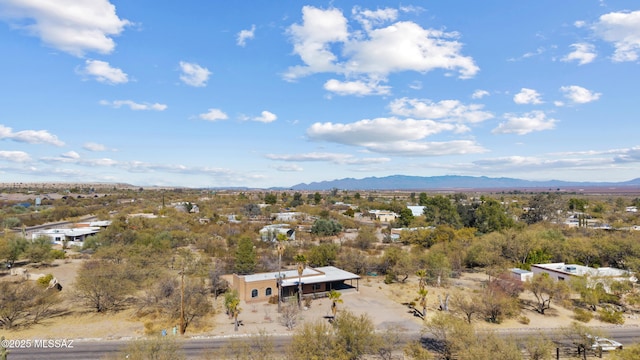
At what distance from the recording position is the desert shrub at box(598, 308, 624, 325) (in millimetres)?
35062

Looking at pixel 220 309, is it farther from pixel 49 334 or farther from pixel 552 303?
pixel 552 303

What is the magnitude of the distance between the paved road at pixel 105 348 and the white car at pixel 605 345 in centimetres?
299

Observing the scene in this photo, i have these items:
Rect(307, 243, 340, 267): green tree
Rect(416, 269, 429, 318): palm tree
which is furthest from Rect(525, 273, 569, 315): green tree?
Rect(307, 243, 340, 267): green tree

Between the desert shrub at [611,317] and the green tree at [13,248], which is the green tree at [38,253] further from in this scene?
the desert shrub at [611,317]

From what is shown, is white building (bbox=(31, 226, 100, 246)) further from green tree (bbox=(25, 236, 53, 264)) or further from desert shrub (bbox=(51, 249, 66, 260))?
green tree (bbox=(25, 236, 53, 264))

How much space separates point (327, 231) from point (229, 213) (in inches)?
1697

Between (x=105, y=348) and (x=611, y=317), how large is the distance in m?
46.1

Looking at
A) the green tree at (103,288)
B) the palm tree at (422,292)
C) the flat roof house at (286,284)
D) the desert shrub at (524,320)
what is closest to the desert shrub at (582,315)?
the desert shrub at (524,320)

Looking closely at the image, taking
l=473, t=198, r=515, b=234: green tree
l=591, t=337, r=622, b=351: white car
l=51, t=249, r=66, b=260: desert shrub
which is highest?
l=473, t=198, r=515, b=234: green tree

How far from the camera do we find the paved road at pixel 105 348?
26.8 meters

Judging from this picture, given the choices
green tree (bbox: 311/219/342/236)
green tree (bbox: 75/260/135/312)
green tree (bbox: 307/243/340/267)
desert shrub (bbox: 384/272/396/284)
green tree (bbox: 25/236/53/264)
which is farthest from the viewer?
green tree (bbox: 311/219/342/236)

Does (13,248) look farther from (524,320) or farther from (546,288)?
(546,288)

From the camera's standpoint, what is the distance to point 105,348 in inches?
1108

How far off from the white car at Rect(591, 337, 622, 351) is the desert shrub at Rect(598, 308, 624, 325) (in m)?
8.57
